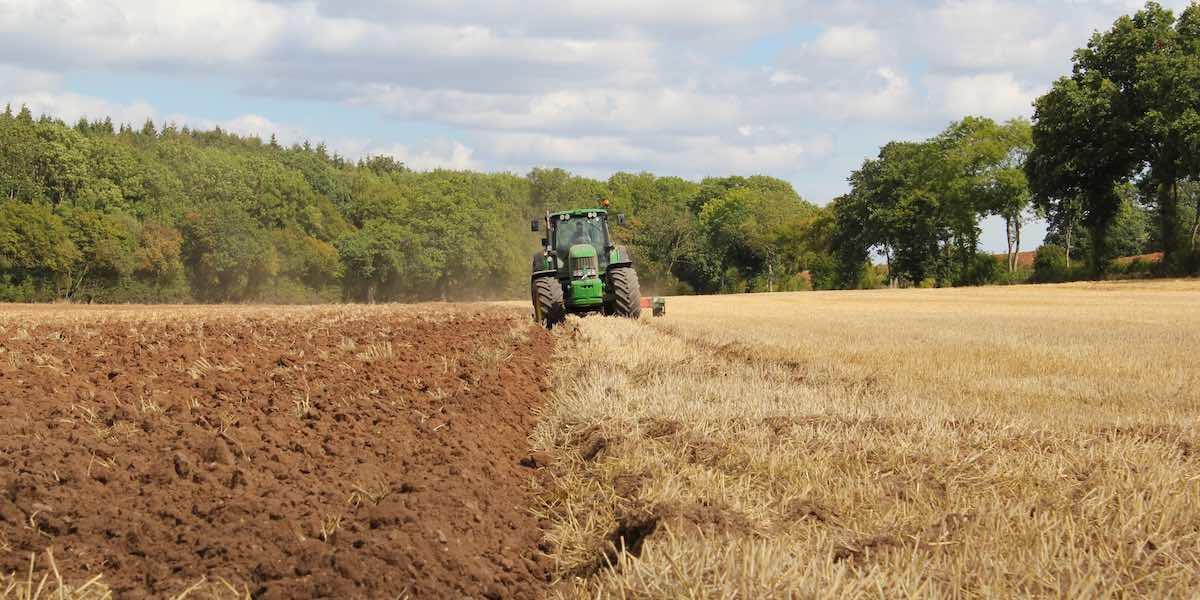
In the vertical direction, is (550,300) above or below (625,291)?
below

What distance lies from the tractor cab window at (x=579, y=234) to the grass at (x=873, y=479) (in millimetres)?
10177

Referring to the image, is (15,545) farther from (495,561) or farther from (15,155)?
(15,155)

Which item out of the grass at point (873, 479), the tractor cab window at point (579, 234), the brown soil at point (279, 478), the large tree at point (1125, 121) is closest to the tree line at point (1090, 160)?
A: the large tree at point (1125, 121)

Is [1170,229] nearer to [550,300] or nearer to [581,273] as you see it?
[581,273]

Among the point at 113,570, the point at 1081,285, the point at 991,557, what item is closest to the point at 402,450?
the point at 113,570

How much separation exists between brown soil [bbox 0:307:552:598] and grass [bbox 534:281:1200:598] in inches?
17.6

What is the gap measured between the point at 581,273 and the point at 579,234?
152 centimetres

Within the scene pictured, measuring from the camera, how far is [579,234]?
72.1ft

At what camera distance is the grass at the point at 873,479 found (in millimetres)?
3936

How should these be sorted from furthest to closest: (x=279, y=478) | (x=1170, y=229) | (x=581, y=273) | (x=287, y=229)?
(x=287, y=229) → (x=1170, y=229) → (x=581, y=273) → (x=279, y=478)

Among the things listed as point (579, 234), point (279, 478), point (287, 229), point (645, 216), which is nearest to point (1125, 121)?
point (579, 234)

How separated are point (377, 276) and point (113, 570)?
8283cm

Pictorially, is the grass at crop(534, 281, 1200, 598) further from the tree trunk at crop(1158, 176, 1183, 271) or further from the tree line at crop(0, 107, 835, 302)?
the tree line at crop(0, 107, 835, 302)

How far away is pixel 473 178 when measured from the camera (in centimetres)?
10088
